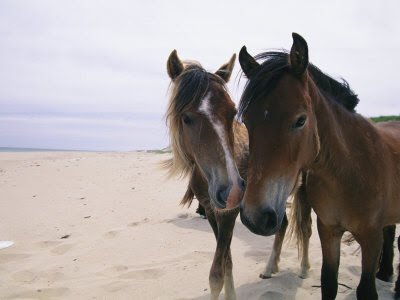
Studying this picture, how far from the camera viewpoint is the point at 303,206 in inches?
145

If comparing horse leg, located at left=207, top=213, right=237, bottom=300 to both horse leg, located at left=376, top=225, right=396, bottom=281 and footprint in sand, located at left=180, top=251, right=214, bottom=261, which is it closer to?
footprint in sand, located at left=180, top=251, right=214, bottom=261

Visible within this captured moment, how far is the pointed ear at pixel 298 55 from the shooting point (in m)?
1.90

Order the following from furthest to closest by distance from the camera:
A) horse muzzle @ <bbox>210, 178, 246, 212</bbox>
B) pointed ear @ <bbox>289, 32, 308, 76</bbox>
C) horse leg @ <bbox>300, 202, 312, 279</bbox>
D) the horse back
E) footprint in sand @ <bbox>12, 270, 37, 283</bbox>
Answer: horse leg @ <bbox>300, 202, 312, 279</bbox>
footprint in sand @ <bbox>12, 270, 37, 283</bbox>
the horse back
horse muzzle @ <bbox>210, 178, 246, 212</bbox>
pointed ear @ <bbox>289, 32, 308, 76</bbox>

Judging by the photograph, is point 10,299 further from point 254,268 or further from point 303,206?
point 303,206

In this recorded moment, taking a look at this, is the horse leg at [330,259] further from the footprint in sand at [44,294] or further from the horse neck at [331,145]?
the footprint in sand at [44,294]

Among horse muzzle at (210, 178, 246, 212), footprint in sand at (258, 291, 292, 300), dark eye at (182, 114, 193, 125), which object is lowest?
footprint in sand at (258, 291, 292, 300)

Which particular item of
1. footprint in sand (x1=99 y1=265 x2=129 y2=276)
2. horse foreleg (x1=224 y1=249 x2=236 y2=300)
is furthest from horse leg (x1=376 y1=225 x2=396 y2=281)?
footprint in sand (x1=99 y1=265 x2=129 y2=276)

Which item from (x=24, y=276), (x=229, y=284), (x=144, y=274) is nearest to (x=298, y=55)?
(x=229, y=284)

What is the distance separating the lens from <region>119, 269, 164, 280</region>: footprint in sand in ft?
11.5

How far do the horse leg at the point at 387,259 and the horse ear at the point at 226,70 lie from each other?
251cm

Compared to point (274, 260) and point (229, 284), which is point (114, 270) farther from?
point (274, 260)

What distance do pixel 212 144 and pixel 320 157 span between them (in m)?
0.85

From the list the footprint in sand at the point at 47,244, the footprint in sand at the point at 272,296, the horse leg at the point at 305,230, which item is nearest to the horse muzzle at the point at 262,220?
the footprint in sand at the point at 272,296

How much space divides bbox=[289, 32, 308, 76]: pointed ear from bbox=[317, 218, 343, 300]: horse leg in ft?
4.30
